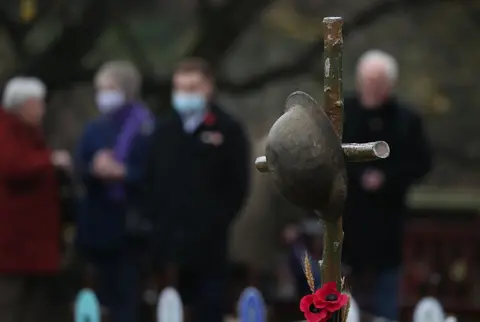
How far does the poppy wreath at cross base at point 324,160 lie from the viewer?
3.16 metres

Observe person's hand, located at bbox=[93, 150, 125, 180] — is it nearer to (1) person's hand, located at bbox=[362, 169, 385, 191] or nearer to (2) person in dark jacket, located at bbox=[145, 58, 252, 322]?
(2) person in dark jacket, located at bbox=[145, 58, 252, 322]

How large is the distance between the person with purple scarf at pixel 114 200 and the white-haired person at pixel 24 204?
0.28 metres

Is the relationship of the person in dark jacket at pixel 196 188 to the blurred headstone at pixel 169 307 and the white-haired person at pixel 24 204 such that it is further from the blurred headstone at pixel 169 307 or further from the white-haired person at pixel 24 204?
the blurred headstone at pixel 169 307

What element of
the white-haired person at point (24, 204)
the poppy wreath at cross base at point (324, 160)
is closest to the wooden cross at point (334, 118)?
the poppy wreath at cross base at point (324, 160)

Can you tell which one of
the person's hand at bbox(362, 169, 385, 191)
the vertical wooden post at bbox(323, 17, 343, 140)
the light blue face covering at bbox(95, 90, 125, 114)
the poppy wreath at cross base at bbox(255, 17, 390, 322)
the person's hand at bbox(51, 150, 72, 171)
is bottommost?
the person's hand at bbox(362, 169, 385, 191)

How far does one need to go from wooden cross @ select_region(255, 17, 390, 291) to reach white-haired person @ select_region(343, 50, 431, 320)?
13.9ft

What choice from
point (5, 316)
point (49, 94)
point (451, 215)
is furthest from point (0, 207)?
point (451, 215)

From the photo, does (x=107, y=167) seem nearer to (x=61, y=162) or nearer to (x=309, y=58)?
(x=61, y=162)

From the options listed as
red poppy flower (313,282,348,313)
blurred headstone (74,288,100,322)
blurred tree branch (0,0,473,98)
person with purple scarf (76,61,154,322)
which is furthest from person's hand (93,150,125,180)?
red poppy flower (313,282,348,313)

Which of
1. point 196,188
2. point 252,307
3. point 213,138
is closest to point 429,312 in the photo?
point 252,307

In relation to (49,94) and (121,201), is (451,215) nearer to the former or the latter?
(49,94)

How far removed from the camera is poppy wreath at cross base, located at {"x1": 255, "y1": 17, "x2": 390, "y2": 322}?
3.16 meters

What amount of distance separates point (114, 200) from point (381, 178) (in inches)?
63.0

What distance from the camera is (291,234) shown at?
1071cm
